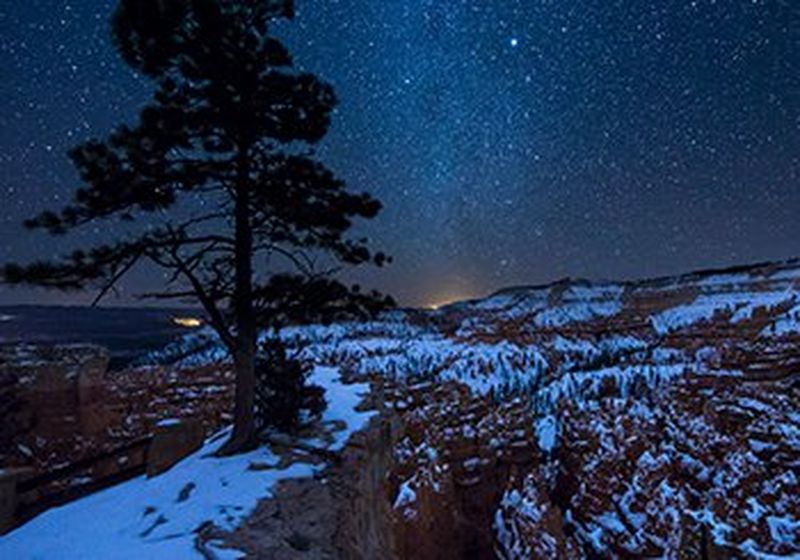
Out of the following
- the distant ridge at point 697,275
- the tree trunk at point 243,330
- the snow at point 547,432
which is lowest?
the snow at point 547,432

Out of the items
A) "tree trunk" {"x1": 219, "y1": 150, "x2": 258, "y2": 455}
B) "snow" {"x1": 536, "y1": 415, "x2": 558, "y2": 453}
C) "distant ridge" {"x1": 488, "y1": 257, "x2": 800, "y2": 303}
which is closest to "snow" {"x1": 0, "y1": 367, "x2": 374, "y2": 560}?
"tree trunk" {"x1": 219, "y1": 150, "x2": 258, "y2": 455}

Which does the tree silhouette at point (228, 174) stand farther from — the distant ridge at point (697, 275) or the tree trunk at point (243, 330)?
the distant ridge at point (697, 275)

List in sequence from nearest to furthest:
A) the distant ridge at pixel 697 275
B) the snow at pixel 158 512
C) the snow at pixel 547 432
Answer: the snow at pixel 158 512
the snow at pixel 547 432
the distant ridge at pixel 697 275

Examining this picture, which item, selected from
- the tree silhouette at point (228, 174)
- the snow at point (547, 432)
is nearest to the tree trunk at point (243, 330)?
the tree silhouette at point (228, 174)

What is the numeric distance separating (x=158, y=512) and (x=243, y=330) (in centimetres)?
326

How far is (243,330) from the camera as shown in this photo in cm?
891

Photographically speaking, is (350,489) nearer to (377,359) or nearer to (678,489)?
(678,489)

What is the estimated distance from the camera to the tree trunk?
870 cm

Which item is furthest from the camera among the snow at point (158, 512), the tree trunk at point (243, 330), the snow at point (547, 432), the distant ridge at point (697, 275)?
the distant ridge at point (697, 275)

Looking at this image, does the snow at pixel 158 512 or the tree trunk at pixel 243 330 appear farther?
the tree trunk at pixel 243 330

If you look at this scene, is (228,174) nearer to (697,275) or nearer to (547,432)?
(547,432)

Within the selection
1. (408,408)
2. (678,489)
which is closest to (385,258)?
(678,489)

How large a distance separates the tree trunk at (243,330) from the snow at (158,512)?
0.46m

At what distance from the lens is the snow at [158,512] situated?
18.3 ft
